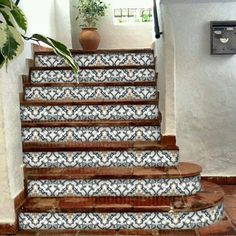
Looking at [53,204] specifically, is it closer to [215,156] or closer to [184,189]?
[184,189]

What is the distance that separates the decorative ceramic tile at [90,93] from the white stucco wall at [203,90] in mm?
375

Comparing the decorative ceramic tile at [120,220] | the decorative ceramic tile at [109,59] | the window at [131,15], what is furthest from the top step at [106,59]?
the decorative ceramic tile at [120,220]

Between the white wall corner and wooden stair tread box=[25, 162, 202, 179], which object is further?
the white wall corner

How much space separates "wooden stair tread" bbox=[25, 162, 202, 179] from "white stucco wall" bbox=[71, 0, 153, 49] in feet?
9.51

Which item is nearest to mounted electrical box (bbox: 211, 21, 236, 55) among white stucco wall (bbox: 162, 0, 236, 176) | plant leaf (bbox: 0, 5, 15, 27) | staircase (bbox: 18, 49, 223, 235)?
white stucco wall (bbox: 162, 0, 236, 176)

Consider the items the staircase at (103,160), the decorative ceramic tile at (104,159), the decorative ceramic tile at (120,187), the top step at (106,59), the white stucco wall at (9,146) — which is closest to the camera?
the white stucco wall at (9,146)

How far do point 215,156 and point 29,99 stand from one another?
6.46 ft

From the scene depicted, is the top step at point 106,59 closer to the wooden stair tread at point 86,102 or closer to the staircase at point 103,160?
the staircase at point 103,160

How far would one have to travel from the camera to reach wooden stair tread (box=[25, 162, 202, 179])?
277 cm

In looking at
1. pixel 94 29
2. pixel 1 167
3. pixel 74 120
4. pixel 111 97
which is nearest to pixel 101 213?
pixel 1 167

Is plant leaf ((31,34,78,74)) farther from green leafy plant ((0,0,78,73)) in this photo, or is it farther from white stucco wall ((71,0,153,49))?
white stucco wall ((71,0,153,49))

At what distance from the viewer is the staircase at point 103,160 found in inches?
102

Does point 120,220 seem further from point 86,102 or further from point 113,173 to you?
point 86,102

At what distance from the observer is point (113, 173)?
2.81m
